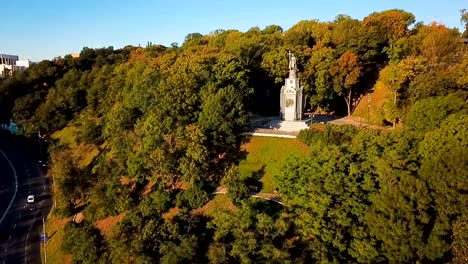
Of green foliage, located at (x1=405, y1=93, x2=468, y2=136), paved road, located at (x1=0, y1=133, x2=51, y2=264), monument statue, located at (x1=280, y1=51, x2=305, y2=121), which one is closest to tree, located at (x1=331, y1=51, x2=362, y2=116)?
monument statue, located at (x1=280, y1=51, x2=305, y2=121)

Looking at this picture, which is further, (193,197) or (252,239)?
(193,197)

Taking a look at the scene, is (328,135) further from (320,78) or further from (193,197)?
(193,197)

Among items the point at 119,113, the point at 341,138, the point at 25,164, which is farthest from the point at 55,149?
the point at 341,138

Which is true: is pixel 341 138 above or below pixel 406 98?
below

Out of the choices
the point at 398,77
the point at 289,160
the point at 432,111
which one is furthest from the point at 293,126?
the point at 432,111

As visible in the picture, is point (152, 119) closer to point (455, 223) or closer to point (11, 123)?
point (455, 223)

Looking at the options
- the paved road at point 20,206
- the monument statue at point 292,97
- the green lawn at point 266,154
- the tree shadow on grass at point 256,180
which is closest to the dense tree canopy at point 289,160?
the green lawn at point 266,154

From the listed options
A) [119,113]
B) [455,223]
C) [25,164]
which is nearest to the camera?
[455,223]
